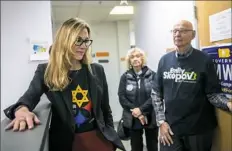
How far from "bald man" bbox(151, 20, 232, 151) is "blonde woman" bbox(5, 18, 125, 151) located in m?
0.75

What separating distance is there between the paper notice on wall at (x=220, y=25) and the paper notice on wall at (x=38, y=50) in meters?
1.89

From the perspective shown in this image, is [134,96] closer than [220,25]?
No

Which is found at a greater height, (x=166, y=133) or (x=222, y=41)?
(x=222, y=41)

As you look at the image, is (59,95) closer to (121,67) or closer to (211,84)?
(211,84)

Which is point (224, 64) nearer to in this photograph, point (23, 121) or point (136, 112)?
point (136, 112)

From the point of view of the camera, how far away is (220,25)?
1.96 meters

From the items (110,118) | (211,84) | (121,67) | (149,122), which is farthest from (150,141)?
(121,67)

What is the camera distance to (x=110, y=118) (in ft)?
4.61

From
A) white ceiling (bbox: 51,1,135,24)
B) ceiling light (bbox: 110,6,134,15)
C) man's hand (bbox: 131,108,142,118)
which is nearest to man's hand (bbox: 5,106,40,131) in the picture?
man's hand (bbox: 131,108,142,118)

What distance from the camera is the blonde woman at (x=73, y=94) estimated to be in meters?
1.18

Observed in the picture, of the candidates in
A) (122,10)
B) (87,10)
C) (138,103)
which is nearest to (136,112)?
(138,103)

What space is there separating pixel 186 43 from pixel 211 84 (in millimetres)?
357

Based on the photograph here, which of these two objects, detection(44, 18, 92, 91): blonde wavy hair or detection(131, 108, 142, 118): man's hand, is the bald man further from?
detection(44, 18, 92, 91): blonde wavy hair

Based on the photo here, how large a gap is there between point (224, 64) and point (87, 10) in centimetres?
353
